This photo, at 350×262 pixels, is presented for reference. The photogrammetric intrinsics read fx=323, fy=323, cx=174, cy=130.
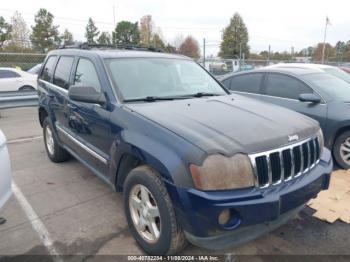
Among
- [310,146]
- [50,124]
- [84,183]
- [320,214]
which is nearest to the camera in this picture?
[310,146]

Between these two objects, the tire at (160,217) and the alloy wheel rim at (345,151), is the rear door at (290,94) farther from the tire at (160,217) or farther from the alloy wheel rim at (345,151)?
the tire at (160,217)

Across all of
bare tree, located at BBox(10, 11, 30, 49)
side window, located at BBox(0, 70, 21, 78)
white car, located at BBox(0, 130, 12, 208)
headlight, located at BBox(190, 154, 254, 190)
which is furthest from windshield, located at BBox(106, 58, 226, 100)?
bare tree, located at BBox(10, 11, 30, 49)

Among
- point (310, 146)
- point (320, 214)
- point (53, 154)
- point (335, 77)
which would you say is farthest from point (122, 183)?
point (335, 77)

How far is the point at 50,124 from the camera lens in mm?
5133

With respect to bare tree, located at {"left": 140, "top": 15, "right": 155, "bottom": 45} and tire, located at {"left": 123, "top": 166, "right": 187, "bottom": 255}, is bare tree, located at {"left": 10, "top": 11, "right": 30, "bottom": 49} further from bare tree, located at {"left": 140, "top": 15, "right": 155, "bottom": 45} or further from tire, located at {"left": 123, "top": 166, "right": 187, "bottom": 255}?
tire, located at {"left": 123, "top": 166, "right": 187, "bottom": 255}

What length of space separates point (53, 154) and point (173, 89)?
8.93 ft

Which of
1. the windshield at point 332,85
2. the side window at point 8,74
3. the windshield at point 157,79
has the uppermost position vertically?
the windshield at point 157,79

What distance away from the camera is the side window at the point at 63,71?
441 cm

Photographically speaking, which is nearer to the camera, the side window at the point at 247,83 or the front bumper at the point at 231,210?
the front bumper at the point at 231,210

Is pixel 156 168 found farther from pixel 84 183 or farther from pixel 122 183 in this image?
pixel 84 183

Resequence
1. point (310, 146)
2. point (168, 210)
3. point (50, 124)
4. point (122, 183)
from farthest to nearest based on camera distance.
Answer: point (50, 124)
point (122, 183)
point (310, 146)
point (168, 210)

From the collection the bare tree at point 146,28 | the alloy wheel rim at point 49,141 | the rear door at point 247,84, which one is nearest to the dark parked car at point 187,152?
the alloy wheel rim at point 49,141

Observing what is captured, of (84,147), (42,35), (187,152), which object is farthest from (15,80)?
(42,35)

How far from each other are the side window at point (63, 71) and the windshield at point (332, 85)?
3.89 meters
